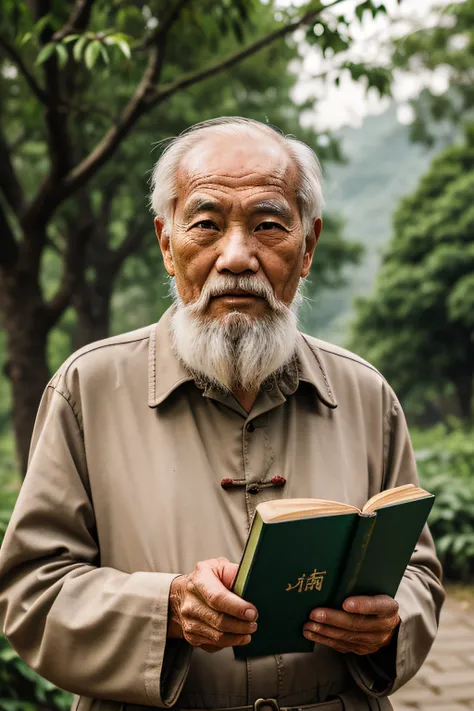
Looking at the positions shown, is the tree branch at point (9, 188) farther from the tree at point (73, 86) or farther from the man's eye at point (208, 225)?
the man's eye at point (208, 225)

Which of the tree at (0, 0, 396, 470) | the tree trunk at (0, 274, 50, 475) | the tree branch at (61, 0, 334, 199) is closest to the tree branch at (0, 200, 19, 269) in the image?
the tree at (0, 0, 396, 470)

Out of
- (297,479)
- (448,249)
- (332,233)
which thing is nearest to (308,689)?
(297,479)

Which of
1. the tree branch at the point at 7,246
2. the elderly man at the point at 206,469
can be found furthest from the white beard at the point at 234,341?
the tree branch at the point at 7,246

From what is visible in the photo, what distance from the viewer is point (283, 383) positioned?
84.4 inches

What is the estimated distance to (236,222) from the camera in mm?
2037

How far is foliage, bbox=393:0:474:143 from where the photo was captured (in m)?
10.8

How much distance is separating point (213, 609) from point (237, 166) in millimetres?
1129

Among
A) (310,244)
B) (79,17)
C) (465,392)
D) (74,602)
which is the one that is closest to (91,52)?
(79,17)

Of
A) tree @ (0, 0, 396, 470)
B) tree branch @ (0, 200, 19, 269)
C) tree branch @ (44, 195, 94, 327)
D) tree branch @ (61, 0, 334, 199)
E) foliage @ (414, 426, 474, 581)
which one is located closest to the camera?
tree @ (0, 0, 396, 470)

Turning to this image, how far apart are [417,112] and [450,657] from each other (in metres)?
13.9

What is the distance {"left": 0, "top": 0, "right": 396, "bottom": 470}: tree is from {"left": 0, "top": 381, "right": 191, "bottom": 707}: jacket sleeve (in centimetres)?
260

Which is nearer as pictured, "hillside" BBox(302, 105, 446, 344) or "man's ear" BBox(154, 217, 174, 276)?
"man's ear" BBox(154, 217, 174, 276)

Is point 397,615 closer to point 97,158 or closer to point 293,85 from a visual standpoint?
point 97,158

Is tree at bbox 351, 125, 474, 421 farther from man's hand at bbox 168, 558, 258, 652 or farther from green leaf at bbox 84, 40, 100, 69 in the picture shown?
man's hand at bbox 168, 558, 258, 652
